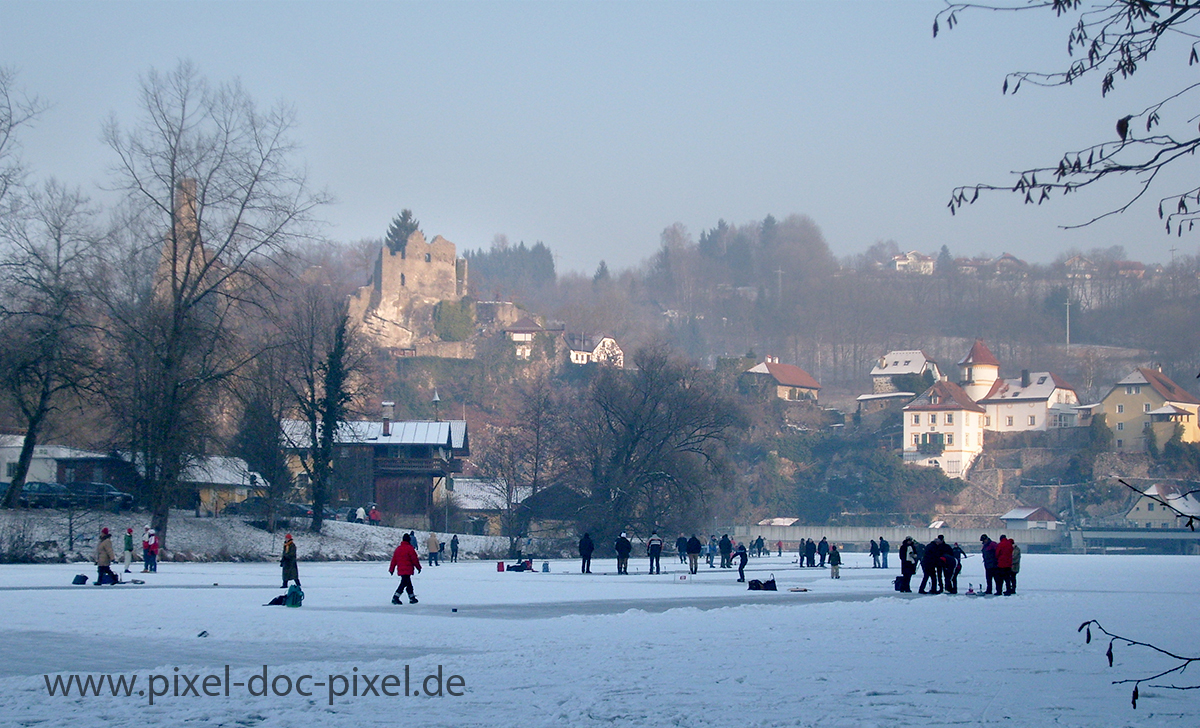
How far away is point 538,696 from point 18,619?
869 cm

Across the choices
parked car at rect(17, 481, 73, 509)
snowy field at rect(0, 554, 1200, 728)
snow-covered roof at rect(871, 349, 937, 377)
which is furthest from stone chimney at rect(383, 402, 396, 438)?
snow-covered roof at rect(871, 349, 937, 377)

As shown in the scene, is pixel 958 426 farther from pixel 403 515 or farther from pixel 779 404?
pixel 403 515

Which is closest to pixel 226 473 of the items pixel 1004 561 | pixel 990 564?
pixel 990 564

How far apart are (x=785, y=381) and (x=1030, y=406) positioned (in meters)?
33.2

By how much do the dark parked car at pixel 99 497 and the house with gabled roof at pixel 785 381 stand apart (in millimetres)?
109569

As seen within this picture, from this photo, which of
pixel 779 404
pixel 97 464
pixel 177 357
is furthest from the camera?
pixel 779 404

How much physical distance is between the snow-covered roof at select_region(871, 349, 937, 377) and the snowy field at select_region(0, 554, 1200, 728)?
462 feet

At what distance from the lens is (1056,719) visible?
29.7ft

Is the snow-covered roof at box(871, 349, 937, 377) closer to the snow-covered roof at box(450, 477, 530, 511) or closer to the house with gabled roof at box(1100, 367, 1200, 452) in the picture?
the house with gabled roof at box(1100, 367, 1200, 452)

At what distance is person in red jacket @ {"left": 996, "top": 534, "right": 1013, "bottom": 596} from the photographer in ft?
74.6

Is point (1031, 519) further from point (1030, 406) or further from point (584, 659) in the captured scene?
point (584, 659)

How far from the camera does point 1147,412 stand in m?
128

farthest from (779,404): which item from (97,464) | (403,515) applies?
(97,464)

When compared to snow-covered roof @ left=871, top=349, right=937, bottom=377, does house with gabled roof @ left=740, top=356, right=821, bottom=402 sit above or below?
below
